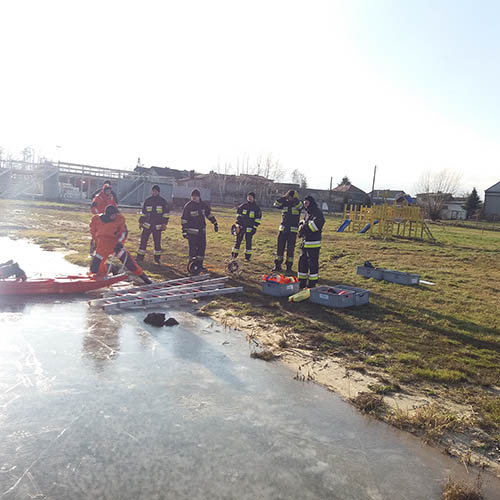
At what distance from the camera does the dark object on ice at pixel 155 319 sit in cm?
598

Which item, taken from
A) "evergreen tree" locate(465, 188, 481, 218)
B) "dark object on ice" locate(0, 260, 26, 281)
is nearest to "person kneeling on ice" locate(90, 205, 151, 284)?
"dark object on ice" locate(0, 260, 26, 281)

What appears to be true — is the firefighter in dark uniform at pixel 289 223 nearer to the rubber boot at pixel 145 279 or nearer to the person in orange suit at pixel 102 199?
the rubber boot at pixel 145 279

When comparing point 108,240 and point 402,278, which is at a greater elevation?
point 108,240

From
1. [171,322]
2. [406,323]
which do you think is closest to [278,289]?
[406,323]

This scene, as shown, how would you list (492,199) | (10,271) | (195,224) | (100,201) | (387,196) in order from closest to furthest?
1. (10,271)
2. (195,224)
3. (100,201)
4. (387,196)
5. (492,199)

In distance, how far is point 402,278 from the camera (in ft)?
31.7

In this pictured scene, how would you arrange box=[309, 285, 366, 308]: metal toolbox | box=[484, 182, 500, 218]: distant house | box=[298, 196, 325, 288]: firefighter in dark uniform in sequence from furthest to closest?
box=[484, 182, 500, 218]: distant house
box=[298, 196, 325, 288]: firefighter in dark uniform
box=[309, 285, 366, 308]: metal toolbox

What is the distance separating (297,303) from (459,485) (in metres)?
4.73

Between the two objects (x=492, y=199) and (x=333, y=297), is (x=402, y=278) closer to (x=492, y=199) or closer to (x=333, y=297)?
(x=333, y=297)

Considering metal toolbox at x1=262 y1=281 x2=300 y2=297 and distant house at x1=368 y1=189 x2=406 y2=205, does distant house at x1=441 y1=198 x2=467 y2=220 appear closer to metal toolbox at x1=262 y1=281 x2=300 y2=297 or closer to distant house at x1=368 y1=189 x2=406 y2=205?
distant house at x1=368 y1=189 x2=406 y2=205

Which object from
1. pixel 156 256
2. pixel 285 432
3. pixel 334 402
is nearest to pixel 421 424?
pixel 334 402

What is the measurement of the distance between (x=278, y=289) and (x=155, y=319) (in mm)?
2627

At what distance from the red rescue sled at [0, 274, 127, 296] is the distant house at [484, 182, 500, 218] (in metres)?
63.3

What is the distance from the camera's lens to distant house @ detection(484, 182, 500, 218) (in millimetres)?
60312
